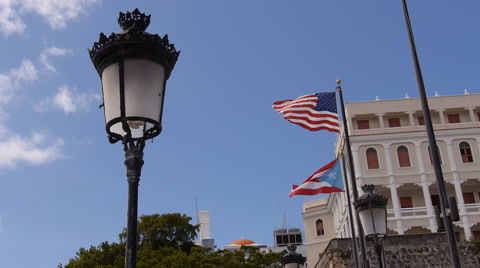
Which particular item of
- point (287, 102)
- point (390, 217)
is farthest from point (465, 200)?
point (287, 102)

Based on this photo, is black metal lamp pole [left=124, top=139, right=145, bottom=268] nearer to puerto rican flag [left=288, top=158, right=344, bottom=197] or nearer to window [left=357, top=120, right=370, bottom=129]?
puerto rican flag [left=288, top=158, right=344, bottom=197]

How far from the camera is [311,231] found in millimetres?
55250

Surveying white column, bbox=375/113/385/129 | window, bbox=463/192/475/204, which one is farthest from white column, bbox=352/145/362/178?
window, bbox=463/192/475/204

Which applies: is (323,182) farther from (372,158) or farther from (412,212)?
(372,158)

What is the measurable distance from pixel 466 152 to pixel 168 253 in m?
23.7

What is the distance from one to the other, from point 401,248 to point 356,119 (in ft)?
55.4

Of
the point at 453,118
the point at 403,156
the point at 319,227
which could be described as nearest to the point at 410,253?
the point at 403,156

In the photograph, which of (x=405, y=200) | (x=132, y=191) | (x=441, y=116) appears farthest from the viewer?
(x=441, y=116)

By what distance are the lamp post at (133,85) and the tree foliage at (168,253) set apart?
31.4 metres

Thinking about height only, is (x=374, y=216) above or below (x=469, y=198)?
below

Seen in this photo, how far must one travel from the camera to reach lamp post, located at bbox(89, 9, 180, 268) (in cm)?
472

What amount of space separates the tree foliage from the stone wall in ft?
26.4

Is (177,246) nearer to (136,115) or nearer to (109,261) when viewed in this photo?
(109,261)

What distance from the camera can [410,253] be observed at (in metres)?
31.3
